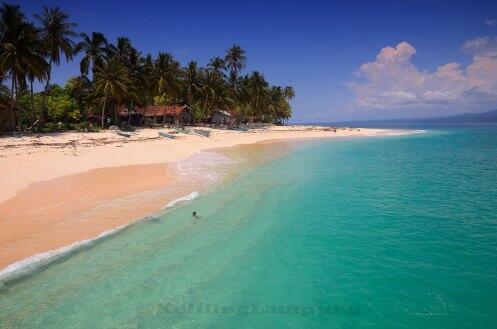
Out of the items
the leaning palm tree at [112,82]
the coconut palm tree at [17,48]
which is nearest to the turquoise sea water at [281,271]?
the coconut palm tree at [17,48]

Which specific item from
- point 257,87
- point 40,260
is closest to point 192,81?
point 257,87

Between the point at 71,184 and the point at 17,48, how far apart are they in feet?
83.0

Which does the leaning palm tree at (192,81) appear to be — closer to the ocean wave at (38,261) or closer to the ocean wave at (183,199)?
the ocean wave at (183,199)

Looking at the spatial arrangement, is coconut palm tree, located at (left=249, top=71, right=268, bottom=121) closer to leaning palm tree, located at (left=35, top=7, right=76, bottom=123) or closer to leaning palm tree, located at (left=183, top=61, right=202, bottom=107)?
leaning palm tree, located at (left=183, top=61, right=202, bottom=107)

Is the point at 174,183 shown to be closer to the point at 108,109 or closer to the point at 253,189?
the point at 253,189

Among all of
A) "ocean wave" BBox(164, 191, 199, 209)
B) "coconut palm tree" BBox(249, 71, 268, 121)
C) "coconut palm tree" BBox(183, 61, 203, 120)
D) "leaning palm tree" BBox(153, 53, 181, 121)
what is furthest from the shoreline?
"coconut palm tree" BBox(249, 71, 268, 121)

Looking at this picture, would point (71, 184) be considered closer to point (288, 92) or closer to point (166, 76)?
point (166, 76)

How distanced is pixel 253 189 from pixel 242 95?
54.9m

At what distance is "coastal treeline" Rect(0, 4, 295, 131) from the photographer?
36.0m

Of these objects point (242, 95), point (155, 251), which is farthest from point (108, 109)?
point (155, 251)

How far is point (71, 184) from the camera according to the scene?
18359mm

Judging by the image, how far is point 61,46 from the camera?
40.4 meters

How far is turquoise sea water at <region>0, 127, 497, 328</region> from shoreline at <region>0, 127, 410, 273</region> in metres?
1.28

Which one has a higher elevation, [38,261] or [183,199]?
[183,199]
